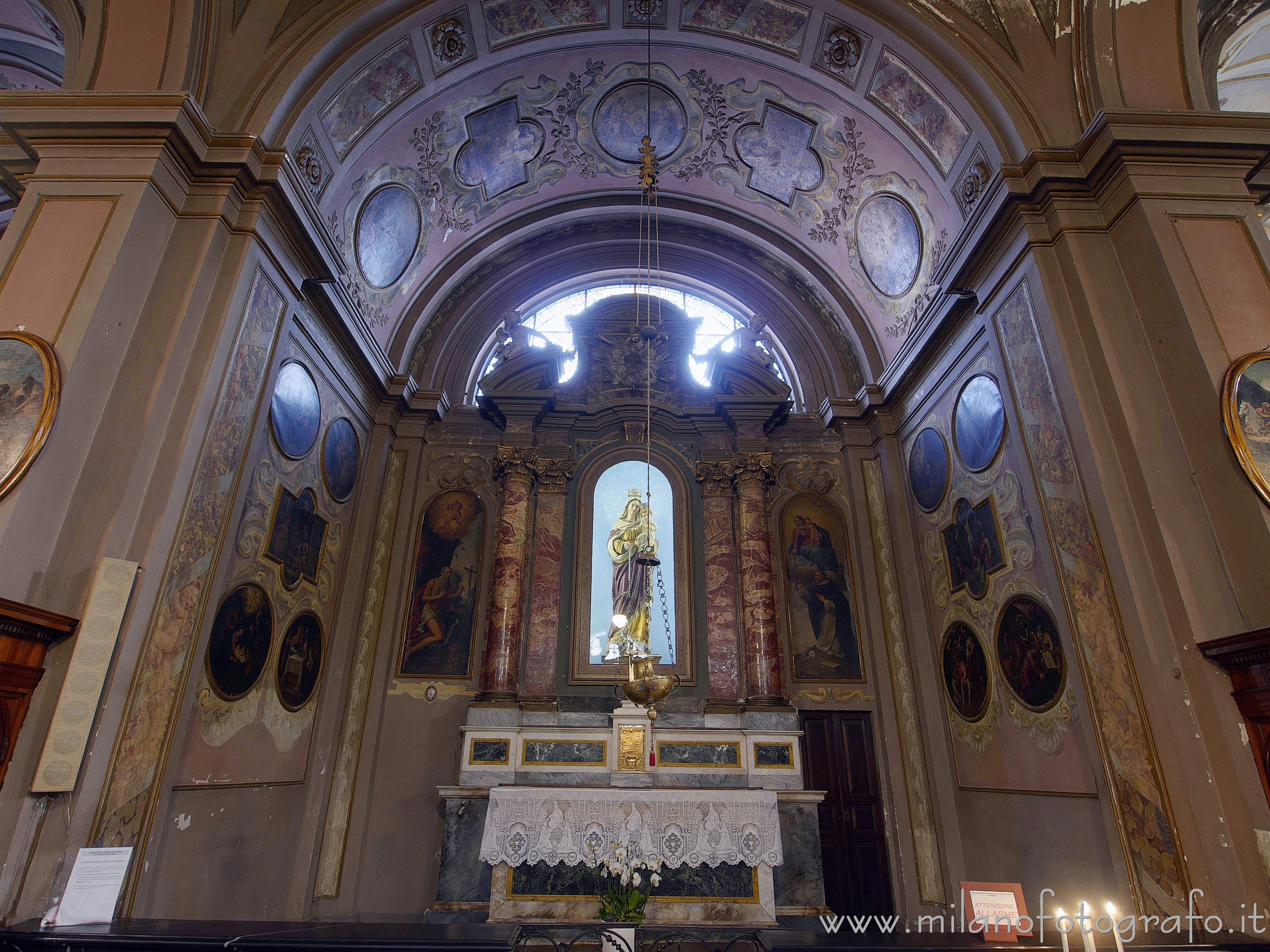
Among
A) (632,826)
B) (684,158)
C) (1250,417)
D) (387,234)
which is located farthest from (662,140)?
(632,826)

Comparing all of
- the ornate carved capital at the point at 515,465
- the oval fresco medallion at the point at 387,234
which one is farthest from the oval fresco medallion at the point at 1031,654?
the oval fresco medallion at the point at 387,234

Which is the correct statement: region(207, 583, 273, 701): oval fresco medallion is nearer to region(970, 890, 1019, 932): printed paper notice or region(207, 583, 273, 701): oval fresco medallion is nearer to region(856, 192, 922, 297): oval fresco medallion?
region(970, 890, 1019, 932): printed paper notice

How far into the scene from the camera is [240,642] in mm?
6094

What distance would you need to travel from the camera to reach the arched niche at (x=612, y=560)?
8.54 metres

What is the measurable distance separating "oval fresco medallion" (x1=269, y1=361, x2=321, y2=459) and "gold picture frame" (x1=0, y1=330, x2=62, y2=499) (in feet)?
6.08

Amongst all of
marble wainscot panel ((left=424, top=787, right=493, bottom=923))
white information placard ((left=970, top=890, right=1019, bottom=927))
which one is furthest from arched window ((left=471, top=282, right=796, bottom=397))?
white information placard ((left=970, top=890, right=1019, bottom=927))

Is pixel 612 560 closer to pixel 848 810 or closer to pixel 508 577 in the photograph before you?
pixel 508 577

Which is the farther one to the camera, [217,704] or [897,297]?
[897,297]

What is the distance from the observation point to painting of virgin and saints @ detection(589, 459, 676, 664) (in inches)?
324

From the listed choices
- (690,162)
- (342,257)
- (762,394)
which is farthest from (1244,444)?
(342,257)

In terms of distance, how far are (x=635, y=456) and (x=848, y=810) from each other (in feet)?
16.4

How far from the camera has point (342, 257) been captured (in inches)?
307

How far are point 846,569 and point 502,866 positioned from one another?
→ 17.4ft

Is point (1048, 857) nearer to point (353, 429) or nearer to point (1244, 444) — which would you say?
point (1244, 444)
